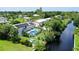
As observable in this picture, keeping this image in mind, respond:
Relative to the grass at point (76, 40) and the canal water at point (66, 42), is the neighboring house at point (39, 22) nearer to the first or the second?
the canal water at point (66, 42)

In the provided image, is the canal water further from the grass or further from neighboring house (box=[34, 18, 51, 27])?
neighboring house (box=[34, 18, 51, 27])

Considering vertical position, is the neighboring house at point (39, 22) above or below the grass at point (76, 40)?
above

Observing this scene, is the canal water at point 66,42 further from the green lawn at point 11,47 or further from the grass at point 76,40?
the green lawn at point 11,47

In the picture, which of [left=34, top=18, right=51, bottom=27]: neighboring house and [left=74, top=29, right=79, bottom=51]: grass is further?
[left=34, top=18, right=51, bottom=27]: neighboring house

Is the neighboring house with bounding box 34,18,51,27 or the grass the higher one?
the neighboring house with bounding box 34,18,51,27

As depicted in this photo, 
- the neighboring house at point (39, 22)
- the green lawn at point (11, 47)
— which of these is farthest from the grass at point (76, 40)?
the green lawn at point (11, 47)

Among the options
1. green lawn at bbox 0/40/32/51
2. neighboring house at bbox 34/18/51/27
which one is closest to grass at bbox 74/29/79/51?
neighboring house at bbox 34/18/51/27

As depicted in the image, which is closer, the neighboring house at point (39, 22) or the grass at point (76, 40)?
the grass at point (76, 40)
